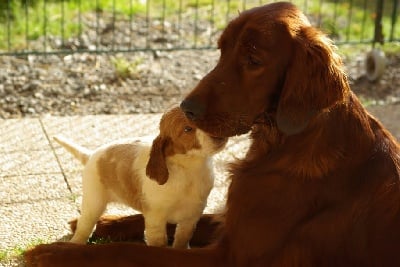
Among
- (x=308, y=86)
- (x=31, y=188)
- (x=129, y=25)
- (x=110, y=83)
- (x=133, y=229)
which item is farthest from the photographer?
(x=129, y=25)

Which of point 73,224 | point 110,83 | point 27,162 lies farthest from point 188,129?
point 110,83

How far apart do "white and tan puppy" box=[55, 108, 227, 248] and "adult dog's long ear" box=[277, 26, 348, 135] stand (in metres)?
0.47

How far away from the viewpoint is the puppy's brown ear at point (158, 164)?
10.9ft

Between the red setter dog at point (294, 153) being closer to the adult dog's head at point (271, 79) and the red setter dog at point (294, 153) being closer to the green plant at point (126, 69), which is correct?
the adult dog's head at point (271, 79)

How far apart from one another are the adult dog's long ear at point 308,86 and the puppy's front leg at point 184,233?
91cm

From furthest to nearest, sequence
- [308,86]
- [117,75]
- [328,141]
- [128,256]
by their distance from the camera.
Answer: [117,75] < [128,256] < [328,141] < [308,86]

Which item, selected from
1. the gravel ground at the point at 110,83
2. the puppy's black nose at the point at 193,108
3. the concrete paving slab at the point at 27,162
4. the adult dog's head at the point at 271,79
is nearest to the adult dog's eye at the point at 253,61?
the adult dog's head at the point at 271,79

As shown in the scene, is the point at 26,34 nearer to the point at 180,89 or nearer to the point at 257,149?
the point at 180,89

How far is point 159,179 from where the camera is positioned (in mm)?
3314

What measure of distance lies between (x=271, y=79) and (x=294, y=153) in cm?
33

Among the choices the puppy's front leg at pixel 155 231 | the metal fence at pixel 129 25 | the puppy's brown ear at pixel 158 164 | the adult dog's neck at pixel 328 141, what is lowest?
the puppy's front leg at pixel 155 231

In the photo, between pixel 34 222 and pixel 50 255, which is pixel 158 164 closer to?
pixel 50 255

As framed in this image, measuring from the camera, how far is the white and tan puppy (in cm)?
331

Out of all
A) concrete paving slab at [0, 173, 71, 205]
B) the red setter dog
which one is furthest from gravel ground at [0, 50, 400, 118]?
the red setter dog
